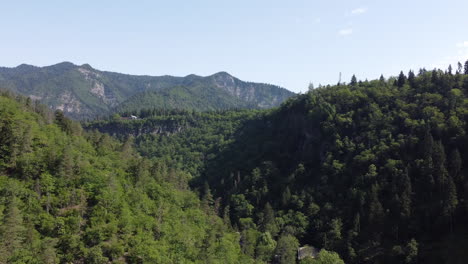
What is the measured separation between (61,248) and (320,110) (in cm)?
13256

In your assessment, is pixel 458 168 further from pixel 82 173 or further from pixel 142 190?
pixel 82 173

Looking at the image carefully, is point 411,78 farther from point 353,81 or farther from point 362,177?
point 362,177

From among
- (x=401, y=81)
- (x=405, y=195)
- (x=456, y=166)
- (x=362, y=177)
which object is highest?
(x=401, y=81)

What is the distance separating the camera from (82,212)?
6500 cm

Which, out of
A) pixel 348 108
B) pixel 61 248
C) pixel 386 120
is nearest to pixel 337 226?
pixel 386 120

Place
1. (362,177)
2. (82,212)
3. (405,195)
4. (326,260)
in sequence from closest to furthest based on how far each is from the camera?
(82,212) → (326,260) → (405,195) → (362,177)

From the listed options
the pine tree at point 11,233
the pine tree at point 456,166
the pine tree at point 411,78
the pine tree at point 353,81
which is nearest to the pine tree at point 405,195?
the pine tree at point 456,166

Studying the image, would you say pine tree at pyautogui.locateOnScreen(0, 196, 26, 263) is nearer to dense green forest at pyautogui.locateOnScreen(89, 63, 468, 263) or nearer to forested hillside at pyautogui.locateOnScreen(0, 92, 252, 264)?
forested hillside at pyautogui.locateOnScreen(0, 92, 252, 264)

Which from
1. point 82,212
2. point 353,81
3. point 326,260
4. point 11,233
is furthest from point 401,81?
point 11,233

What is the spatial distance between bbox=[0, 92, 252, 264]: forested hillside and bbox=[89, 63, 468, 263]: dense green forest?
24.5m

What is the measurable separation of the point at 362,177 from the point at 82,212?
92.6m

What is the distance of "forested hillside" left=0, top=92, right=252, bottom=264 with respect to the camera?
56562 mm

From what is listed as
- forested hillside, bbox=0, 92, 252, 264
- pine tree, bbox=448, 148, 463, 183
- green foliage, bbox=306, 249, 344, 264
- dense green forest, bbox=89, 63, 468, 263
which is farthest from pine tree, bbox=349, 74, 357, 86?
forested hillside, bbox=0, 92, 252, 264

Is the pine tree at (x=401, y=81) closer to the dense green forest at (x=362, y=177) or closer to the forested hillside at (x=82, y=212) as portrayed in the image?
the dense green forest at (x=362, y=177)
